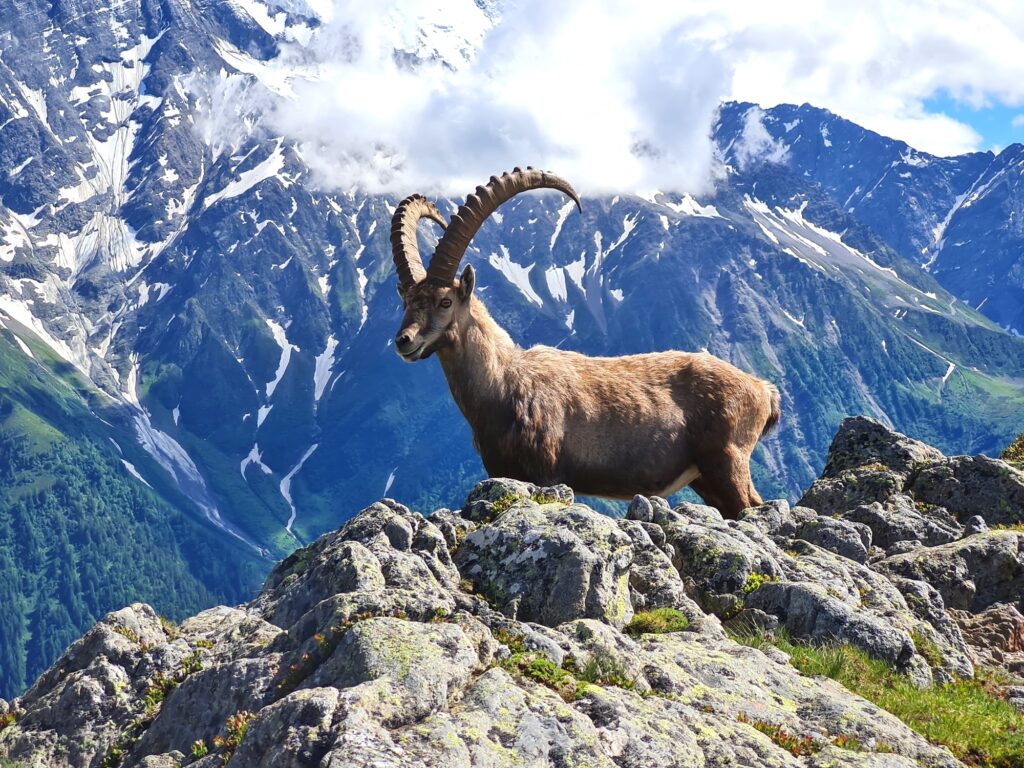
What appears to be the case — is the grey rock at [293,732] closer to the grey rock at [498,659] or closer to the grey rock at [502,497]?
the grey rock at [498,659]

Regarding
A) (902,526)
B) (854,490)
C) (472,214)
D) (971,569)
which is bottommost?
(854,490)

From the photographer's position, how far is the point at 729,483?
19.9 m

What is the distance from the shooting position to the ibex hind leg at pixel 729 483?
19828 millimetres

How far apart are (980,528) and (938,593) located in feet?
12.3

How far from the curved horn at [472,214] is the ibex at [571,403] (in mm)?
27

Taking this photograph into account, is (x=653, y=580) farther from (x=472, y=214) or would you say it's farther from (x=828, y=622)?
(x=472, y=214)

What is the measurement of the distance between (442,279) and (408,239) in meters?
2.24

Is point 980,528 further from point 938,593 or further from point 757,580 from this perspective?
point 757,580

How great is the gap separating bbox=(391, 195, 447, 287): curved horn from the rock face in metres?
6.74

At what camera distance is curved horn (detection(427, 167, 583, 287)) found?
63.7 ft

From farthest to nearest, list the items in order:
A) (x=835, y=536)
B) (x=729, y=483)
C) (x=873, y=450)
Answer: (x=873, y=450)
(x=729, y=483)
(x=835, y=536)

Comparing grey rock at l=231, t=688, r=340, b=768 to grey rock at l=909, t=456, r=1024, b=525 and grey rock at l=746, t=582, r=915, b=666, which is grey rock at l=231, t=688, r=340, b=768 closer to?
grey rock at l=746, t=582, r=915, b=666

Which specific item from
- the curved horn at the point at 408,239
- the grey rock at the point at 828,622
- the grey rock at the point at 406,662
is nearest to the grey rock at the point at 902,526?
the grey rock at the point at 828,622

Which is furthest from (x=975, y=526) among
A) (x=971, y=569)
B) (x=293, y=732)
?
(x=293, y=732)
